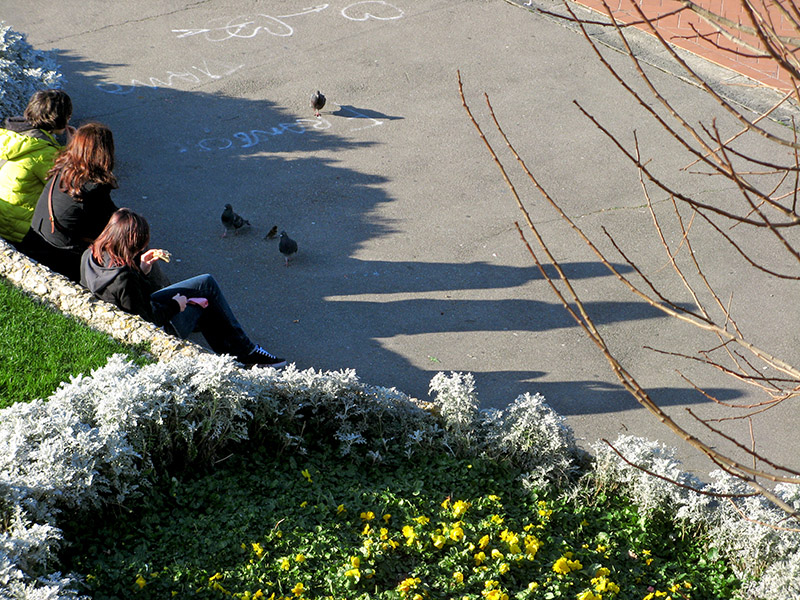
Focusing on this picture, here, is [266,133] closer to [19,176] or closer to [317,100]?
[317,100]

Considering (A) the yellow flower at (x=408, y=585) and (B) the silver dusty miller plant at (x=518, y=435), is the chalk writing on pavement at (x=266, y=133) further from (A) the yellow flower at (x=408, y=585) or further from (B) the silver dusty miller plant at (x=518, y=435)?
(A) the yellow flower at (x=408, y=585)

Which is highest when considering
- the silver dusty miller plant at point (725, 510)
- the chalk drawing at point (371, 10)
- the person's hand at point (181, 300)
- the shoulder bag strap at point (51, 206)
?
the chalk drawing at point (371, 10)

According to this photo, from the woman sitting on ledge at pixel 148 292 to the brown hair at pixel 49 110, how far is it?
1364 mm

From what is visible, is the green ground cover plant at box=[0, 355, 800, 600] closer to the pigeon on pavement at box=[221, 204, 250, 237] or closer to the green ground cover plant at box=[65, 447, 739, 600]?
the green ground cover plant at box=[65, 447, 739, 600]

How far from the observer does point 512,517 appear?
423cm

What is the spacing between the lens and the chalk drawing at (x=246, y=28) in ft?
37.6

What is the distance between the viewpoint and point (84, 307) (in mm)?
5238

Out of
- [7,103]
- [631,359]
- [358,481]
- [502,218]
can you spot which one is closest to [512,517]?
[358,481]

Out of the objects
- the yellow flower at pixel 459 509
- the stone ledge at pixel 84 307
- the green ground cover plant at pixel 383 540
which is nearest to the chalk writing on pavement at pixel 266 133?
the stone ledge at pixel 84 307

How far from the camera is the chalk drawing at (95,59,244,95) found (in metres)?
9.87

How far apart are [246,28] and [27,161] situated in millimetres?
6450

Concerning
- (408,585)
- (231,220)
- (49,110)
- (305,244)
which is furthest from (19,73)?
(408,585)

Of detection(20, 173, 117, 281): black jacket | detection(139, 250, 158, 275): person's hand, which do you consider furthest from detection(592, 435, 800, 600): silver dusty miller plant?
detection(20, 173, 117, 281): black jacket

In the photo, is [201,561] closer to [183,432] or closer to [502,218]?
[183,432]
